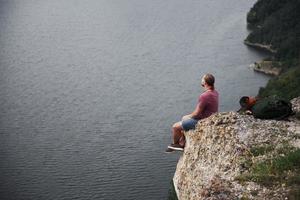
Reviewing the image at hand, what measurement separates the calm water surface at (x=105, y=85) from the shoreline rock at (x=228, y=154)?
43.3 m

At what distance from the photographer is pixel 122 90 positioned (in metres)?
86.9

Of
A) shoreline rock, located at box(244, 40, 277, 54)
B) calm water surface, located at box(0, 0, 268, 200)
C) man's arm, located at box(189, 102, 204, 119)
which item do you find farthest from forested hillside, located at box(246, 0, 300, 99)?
man's arm, located at box(189, 102, 204, 119)

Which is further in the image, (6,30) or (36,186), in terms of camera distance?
(6,30)

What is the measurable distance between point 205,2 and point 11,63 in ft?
224

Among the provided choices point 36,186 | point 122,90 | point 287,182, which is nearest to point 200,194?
point 287,182

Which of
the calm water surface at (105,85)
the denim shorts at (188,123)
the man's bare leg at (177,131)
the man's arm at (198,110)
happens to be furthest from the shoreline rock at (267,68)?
the man's arm at (198,110)

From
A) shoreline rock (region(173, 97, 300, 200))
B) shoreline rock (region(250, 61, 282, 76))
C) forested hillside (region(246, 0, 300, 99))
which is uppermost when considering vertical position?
forested hillside (region(246, 0, 300, 99))

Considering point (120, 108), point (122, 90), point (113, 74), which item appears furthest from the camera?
point (113, 74)

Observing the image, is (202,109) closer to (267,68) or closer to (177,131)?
(177,131)

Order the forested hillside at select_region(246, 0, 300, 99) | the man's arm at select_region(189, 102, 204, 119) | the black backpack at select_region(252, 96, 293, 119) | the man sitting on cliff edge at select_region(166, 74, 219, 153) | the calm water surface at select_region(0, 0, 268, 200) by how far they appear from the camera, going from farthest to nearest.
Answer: the forested hillside at select_region(246, 0, 300, 99) < the calm water surface at select_region(0, 0, 268, 200) < the black backpack at select_region(252, 96, 293, 119) < the man's arm at select_region(189, 102, 204, 119) < the man sitting on cliff edge at select_region(166, 74, 219, 153)

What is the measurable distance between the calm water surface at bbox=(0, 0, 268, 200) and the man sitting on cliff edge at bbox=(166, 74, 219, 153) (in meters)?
43.1

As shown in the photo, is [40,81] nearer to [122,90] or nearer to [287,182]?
[122,90]

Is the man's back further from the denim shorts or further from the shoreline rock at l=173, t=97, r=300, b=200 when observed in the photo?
the shoreline rock at l=173, t=97, r=300, b=200

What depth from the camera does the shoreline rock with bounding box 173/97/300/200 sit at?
12.9 metres
